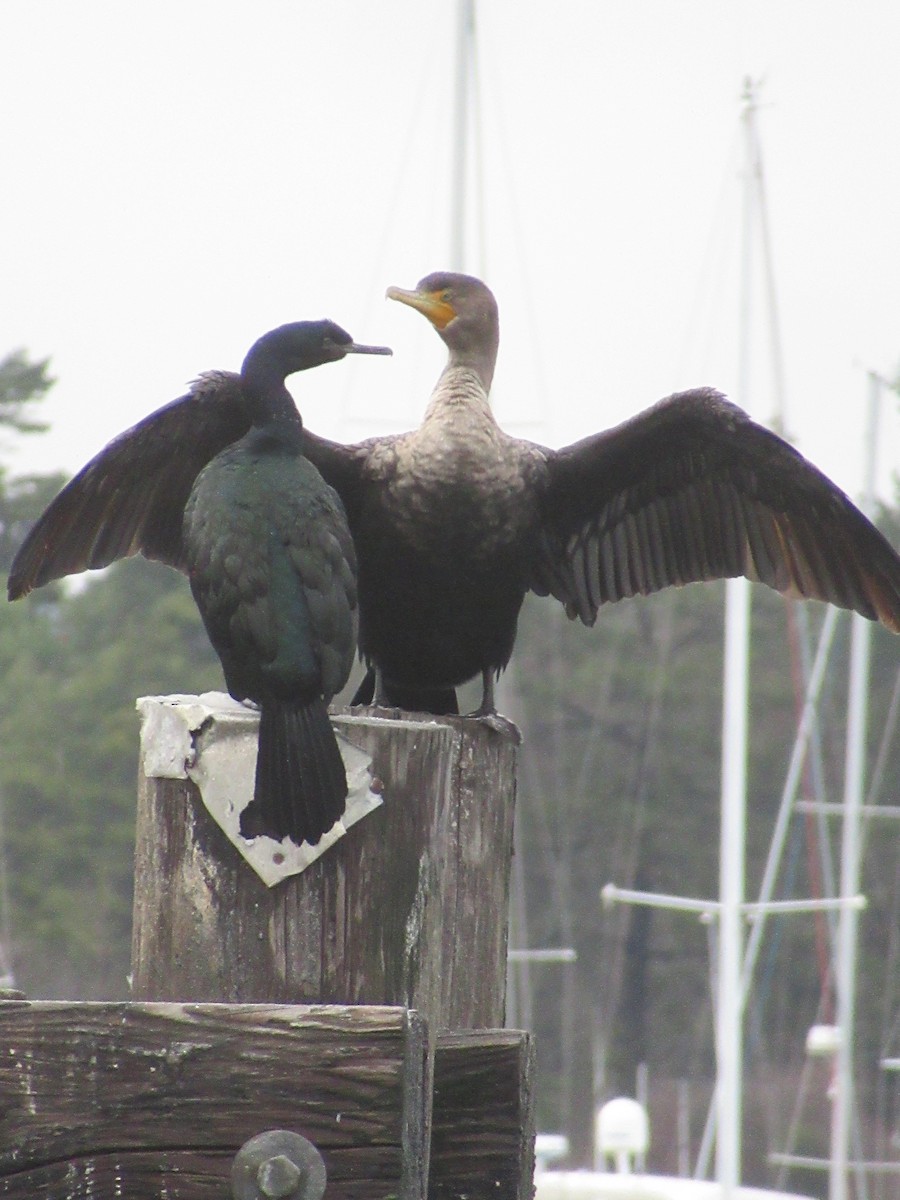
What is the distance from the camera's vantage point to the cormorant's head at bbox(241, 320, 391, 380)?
2901 millimetres

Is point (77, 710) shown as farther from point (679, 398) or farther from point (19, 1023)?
point (19, 1023)

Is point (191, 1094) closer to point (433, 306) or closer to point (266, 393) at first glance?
point (266, 393)

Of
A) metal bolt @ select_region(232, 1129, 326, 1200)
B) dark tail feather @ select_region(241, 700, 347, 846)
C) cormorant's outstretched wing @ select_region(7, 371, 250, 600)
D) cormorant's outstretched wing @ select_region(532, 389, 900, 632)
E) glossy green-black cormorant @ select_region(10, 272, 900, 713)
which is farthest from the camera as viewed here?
cormorant's outstretched wing @ select_region(532, 389, 900, 632)

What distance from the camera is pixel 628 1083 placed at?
30.5m

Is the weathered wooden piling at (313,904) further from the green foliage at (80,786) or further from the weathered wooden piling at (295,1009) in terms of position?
the green foliage at (80,786)

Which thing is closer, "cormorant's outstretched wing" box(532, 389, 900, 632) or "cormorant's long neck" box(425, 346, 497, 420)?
"cormorant's outstretched wing" box(532, 389, 900, 632)

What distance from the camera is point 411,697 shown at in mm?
4355

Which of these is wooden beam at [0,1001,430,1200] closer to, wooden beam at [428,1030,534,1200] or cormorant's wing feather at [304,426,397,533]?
wooden beam at [428,1030,534,1200]

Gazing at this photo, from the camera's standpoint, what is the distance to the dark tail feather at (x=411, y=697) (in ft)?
14.1

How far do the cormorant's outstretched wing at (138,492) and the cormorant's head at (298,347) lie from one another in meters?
0.68

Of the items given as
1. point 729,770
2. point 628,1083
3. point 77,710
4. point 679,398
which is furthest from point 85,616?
point 679,398

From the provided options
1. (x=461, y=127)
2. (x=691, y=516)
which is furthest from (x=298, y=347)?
(x=461, y=127)

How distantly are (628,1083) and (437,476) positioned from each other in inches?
1081

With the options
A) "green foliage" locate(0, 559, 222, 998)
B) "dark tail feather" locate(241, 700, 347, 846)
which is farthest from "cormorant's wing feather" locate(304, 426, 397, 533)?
"green foliage" locate(0, 559, 222, 998)
